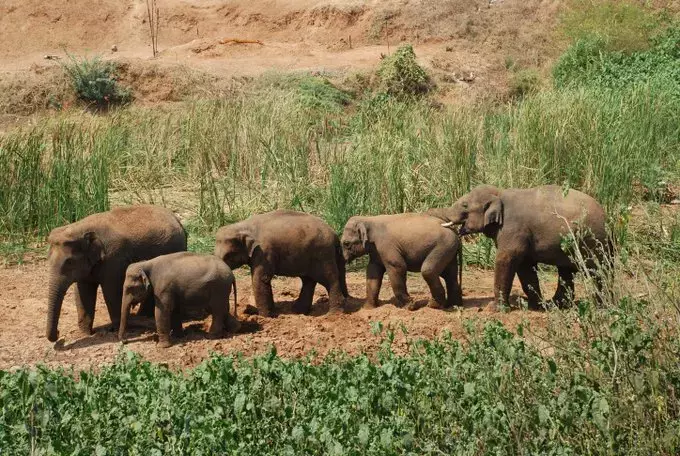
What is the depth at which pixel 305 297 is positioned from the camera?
11016mm

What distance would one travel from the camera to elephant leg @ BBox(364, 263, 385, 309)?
10734 millimetres

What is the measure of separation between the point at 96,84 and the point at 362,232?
54.3 ft

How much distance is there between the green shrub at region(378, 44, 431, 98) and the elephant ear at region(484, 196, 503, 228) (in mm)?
16063

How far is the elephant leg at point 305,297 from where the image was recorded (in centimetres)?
1097

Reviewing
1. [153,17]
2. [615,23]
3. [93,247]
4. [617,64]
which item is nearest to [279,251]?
[93,247]

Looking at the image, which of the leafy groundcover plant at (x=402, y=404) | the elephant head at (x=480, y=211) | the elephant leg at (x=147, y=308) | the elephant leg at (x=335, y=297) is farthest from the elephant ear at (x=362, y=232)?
the leafy groundcover plant at (x=402, y=404)

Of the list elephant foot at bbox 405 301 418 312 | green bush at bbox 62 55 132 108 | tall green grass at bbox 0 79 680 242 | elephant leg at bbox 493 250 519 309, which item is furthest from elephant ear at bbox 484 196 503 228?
green bush at bbox 62 55 132 108

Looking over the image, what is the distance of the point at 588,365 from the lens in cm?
710

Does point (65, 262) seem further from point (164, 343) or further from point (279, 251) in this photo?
point (279, 251)

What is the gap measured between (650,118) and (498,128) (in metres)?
1.96

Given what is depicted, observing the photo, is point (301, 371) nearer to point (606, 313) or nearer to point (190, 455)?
point (190, 455)

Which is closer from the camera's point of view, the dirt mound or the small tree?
the dirt mound

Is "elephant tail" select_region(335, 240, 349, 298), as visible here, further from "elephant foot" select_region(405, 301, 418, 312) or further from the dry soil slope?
the dry soil slope

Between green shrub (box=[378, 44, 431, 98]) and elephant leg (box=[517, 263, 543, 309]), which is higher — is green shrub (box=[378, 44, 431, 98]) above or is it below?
above
